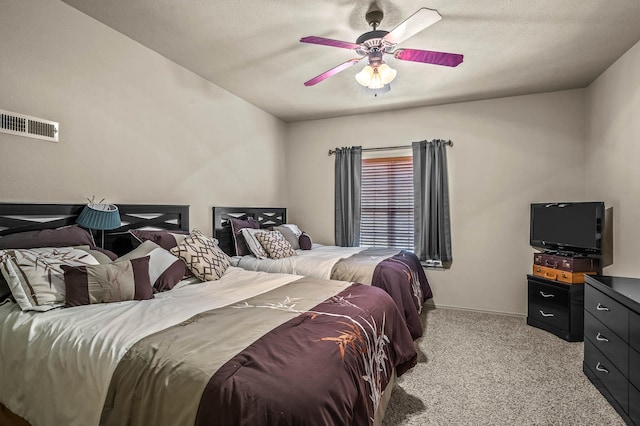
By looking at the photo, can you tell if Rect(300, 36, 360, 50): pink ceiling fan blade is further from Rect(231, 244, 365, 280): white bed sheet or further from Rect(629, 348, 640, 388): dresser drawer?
Rect(629, 348, 640, 388): dresser drawer

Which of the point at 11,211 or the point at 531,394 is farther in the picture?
the point at 531,394

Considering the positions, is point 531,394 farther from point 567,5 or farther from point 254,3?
point 254,3

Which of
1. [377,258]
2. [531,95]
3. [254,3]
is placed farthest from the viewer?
[531,95]

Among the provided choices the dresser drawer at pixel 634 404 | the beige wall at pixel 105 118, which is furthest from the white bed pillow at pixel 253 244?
the dresser drawer at pixel 634 404

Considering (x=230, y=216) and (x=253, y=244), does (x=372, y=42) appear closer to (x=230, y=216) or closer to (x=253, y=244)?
(x=253, y=244)

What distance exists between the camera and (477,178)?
13.4 feet

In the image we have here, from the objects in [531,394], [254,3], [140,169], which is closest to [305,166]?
[140,169]

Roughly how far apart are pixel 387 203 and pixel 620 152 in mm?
2427

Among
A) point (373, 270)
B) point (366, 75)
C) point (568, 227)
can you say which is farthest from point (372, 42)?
point (568, 227)

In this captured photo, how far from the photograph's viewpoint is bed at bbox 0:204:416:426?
1030 millimetres

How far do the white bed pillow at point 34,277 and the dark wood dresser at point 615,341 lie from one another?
10.2ft

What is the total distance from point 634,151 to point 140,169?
414 cm

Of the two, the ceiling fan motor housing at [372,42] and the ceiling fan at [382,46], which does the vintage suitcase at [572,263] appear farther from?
the ceiling fan motor housing at [372,42]

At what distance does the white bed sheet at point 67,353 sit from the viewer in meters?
1.24
